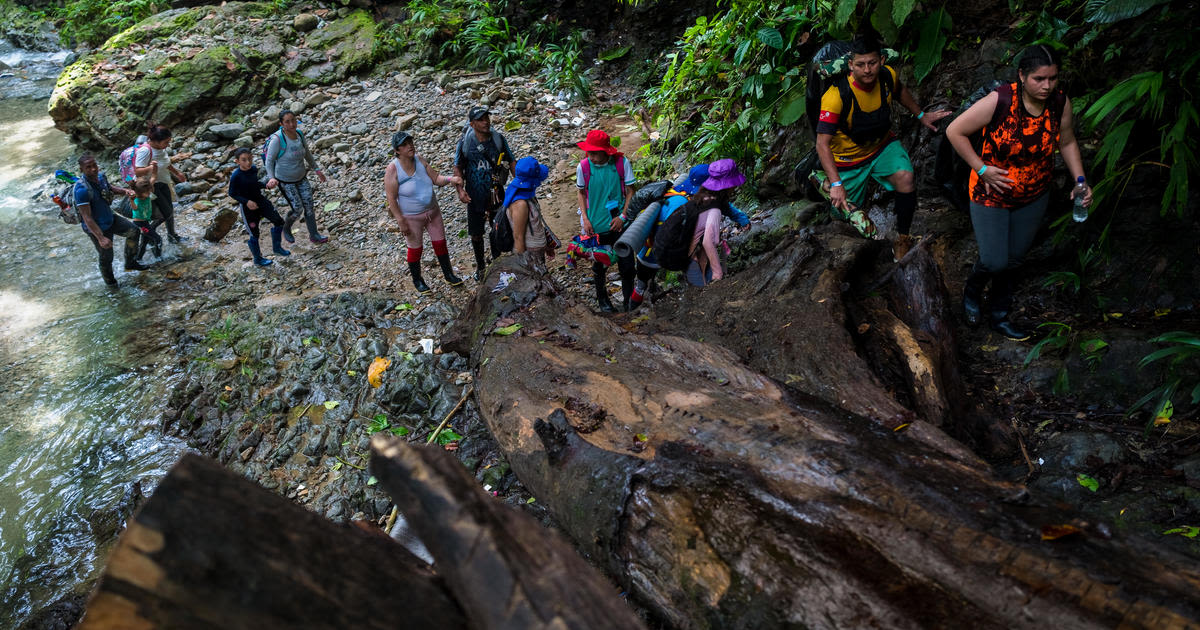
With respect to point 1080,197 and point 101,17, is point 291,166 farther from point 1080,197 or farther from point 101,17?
point 101,17

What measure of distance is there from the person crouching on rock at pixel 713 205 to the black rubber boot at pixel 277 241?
252 inches

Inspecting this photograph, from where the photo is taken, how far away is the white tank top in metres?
6.95

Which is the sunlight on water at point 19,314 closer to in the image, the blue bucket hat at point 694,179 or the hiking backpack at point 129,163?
the hiking backpack at point 129,163

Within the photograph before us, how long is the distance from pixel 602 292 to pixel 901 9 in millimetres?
3444

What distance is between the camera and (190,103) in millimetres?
13430

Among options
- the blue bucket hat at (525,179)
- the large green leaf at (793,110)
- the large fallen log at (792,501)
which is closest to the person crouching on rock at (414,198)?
the blue bucket hat at (525,179)

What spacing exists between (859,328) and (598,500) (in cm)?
200

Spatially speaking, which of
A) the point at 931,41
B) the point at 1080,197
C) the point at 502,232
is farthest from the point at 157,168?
the point at 1080,197

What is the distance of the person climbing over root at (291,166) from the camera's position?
28.5 ft

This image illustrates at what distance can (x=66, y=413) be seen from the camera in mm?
6777

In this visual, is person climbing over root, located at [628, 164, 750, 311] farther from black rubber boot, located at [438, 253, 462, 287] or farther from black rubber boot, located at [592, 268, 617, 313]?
black rubber boot, located at [438, 253, 462, 287]

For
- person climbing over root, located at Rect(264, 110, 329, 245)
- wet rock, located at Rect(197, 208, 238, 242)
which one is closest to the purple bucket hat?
person climbing over root, located at Rect(264, 110, 329, 245)

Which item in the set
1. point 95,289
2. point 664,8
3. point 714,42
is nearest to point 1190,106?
point 714,42

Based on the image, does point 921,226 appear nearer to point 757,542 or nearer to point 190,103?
point 757,542
